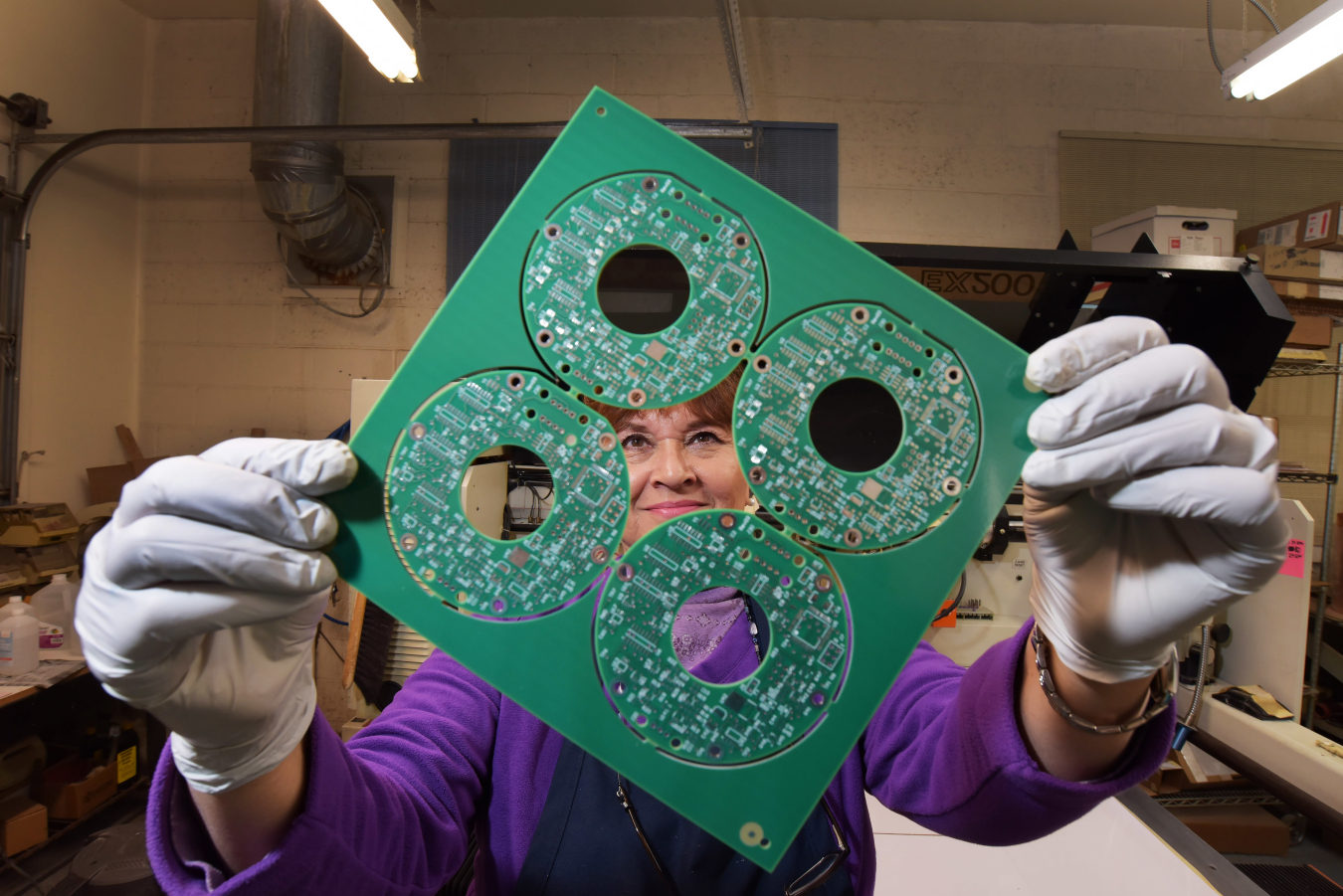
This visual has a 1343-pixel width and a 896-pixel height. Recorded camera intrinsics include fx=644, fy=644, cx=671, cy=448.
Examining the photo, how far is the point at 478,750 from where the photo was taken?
1255mm

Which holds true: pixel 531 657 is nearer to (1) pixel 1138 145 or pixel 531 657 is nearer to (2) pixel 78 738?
(2) pixel 78 738

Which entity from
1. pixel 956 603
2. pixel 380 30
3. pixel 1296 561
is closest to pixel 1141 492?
pixel 956 603

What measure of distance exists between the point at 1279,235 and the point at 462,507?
14.6 ft

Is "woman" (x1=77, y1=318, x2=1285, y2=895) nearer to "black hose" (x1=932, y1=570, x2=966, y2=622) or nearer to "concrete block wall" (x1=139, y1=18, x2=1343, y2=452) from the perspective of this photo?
"black hose" (x1=932, y1=570, x2=966, y2=622)

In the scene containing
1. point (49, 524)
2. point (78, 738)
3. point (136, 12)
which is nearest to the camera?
point (49, 524)

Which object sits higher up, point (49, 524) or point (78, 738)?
point (49, 524)

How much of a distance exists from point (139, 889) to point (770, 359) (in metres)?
3.04

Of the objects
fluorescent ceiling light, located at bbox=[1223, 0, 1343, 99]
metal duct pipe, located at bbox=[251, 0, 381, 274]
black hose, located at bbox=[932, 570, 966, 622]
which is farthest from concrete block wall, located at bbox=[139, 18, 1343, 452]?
black hose, located at bbox=[932, 570, 966, 622]

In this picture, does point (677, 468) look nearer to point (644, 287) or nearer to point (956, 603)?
point (644, 287)

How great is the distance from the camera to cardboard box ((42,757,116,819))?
2953 millimetres

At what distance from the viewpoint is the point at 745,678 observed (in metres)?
0.86

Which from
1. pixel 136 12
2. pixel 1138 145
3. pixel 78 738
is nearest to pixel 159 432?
pixel 78 738

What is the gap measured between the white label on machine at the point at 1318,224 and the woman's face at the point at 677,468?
12.0 ft

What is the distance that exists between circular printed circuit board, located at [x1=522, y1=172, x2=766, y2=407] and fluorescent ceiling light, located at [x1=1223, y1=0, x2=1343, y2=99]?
2783mm
